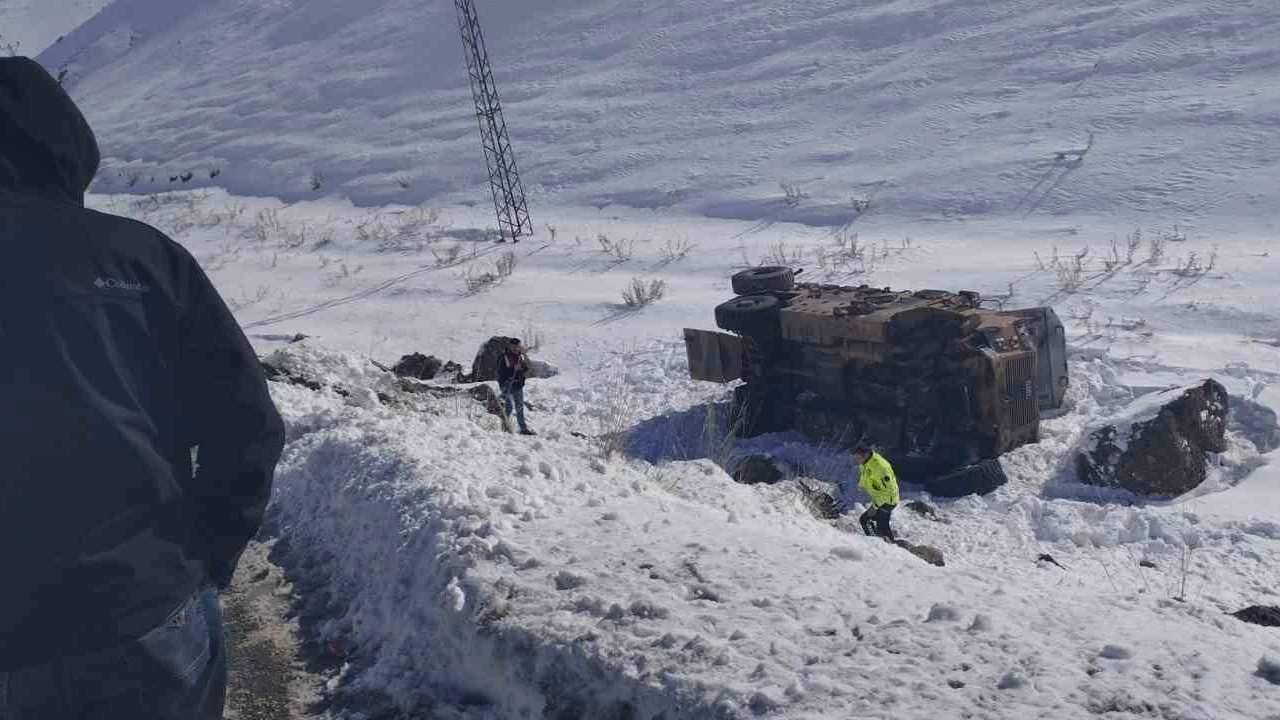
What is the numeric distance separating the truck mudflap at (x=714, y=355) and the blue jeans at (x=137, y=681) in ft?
32.4

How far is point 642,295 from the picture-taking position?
18562 millimetres

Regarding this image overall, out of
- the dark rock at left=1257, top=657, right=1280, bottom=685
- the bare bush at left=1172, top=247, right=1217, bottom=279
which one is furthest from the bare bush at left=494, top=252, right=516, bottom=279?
the dark rock at left=1257, top=657, right=1280, bottom=685

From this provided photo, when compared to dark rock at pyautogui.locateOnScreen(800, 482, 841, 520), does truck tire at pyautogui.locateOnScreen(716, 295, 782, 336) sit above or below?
above

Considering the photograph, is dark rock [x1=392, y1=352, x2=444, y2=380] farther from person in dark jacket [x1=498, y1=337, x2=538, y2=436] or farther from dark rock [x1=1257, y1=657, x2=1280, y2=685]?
dark rock [x1=1257, y1=657, x2=1280, y2=685]

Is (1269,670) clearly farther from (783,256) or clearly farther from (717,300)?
(783,256)

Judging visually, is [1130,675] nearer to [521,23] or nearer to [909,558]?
[909,558]

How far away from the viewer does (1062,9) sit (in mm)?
31797

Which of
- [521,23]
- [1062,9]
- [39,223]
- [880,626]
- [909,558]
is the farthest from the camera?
[521,23]

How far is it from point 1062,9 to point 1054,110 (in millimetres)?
7147

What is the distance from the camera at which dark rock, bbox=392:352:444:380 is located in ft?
50.6

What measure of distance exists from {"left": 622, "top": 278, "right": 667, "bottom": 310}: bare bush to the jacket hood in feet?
52.2

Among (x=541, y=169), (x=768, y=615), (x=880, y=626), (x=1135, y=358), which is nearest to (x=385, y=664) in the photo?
(x=768, y=615)

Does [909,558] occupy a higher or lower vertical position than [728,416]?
higher

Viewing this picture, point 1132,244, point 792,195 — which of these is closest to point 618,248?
point 792,195
